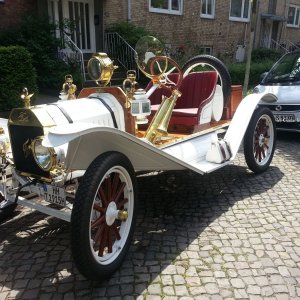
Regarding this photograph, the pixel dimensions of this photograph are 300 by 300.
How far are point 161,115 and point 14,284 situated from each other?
209 centimetres

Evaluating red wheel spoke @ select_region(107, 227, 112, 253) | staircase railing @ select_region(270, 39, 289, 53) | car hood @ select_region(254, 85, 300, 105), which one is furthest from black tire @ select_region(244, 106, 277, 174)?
staircase railing @ select_region(270, 39, 289, 53)

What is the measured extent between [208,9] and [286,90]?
41.1ft

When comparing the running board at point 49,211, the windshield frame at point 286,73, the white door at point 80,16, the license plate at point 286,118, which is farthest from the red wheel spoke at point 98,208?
the white door at point 80,16

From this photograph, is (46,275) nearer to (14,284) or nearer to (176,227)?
(14,284)

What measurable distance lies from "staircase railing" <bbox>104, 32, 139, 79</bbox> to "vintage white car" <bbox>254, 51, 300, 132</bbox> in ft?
20.5

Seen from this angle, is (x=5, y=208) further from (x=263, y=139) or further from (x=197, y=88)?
(x=263, y=139)

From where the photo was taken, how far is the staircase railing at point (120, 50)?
12953 millimetres

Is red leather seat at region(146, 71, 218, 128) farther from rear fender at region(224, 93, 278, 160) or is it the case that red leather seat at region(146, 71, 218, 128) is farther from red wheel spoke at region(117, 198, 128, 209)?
red wheel spoke at region(117, 198, 128, 209)

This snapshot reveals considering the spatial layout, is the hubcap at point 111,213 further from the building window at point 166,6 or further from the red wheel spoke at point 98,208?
the building window at point 166,6

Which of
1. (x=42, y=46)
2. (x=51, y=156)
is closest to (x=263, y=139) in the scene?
(x=51, y=156)

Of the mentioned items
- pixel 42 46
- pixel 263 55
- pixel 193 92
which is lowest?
pixel 263 55

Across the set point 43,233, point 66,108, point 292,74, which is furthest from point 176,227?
point 292,74

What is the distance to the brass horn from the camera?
3756mm

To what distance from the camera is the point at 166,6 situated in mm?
15914
